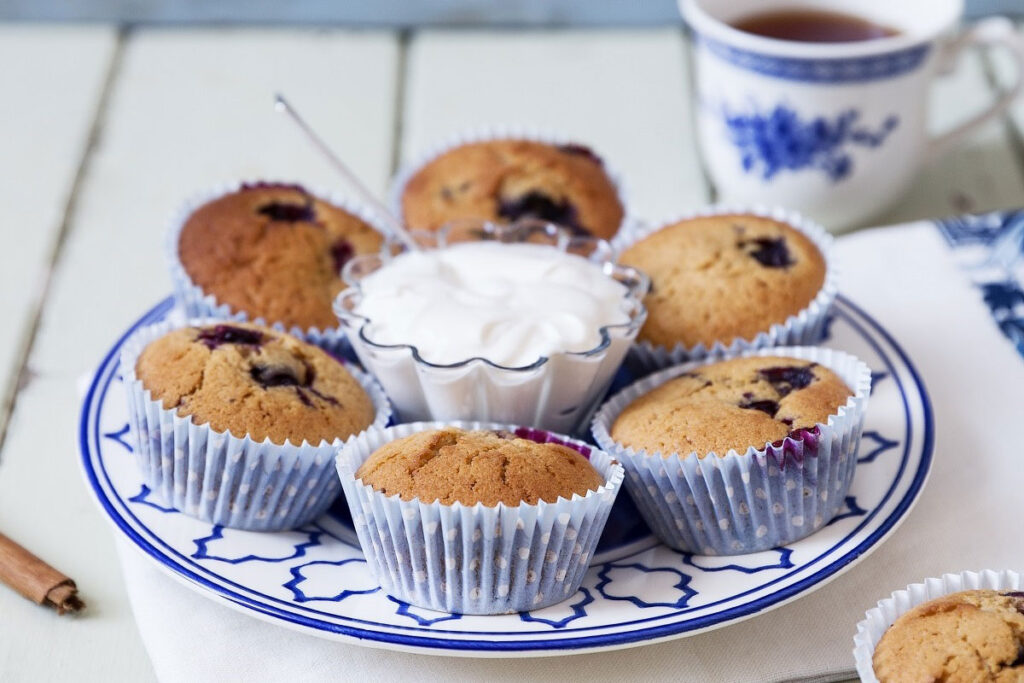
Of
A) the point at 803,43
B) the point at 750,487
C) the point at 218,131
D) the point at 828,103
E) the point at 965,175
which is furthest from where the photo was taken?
the point at 218,131

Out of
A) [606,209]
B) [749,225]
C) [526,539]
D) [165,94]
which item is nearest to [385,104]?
A: [165,94]

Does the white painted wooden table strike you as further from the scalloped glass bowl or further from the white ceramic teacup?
the scalloped glass bowl

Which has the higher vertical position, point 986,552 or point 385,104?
point 385,104

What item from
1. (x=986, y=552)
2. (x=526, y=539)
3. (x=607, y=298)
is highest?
(x=607, y=298)

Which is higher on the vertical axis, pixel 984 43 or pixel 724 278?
pixel 984 43

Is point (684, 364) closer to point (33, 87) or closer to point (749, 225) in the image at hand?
point (749, 225)

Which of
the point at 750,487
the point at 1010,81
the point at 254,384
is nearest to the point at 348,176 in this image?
the point at 254,384

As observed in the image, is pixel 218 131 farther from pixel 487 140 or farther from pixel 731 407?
pixel 731 407

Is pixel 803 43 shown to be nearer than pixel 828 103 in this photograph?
No
